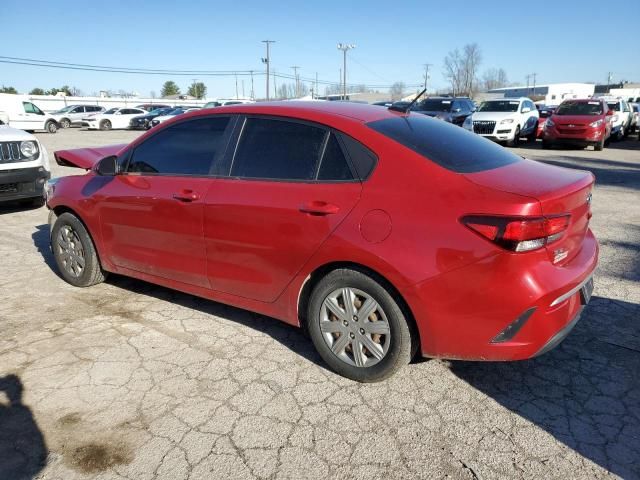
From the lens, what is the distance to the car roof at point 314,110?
322 cm

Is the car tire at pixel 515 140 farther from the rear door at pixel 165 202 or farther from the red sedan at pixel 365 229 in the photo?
the rear door at pixel 165 202

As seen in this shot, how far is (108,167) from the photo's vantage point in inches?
161

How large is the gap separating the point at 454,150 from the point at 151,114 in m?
35.0

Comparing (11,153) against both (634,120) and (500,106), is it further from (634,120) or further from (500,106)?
(634,120)

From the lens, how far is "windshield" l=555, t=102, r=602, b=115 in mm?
17031

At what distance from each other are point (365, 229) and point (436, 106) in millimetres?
18996

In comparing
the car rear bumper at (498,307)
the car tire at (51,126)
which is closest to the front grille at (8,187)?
the car rear bumper at (498,307)

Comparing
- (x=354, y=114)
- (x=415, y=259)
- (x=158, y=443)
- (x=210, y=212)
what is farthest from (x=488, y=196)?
(x=158, y=443)

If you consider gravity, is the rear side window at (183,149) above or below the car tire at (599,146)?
above

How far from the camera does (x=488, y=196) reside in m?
2.54

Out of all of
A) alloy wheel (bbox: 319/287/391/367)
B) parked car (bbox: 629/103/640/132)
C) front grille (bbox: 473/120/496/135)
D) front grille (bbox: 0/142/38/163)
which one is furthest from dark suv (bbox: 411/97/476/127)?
alloy wheel (bbox: 319/287/391/367)

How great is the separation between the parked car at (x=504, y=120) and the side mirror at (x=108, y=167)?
605 inches

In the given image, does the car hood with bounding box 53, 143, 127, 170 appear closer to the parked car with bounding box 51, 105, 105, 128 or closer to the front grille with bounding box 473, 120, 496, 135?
the front grille with bounding box 473, 120, 496, 135

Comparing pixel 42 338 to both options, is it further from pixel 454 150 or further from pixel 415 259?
pixel 454 150
